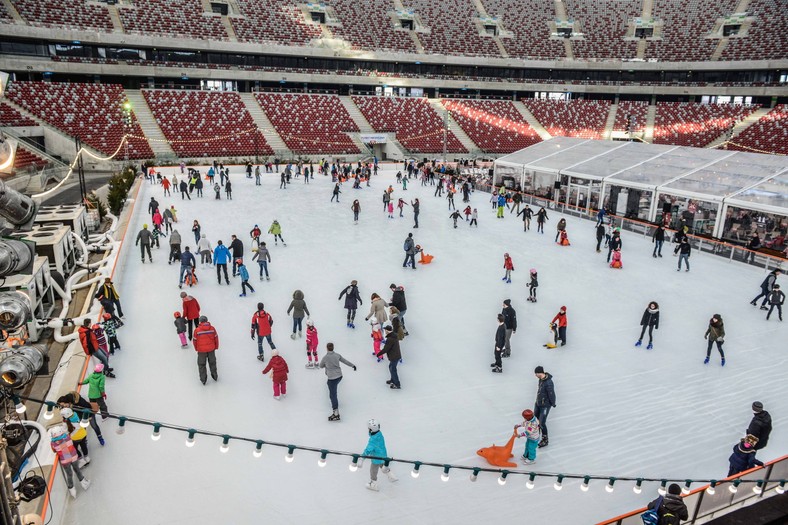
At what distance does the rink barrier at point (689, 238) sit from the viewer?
Answer: 16.3m

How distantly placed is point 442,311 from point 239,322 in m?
4.52

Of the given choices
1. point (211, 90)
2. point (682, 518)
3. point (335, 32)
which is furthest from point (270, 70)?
point (682, 518)

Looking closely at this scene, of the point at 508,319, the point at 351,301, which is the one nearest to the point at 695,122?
the point at 508,319

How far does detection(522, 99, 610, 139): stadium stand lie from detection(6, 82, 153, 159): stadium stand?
3625 centimetres

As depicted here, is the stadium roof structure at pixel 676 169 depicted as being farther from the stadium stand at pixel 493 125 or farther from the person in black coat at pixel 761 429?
the stadium stand at pixel 493 125

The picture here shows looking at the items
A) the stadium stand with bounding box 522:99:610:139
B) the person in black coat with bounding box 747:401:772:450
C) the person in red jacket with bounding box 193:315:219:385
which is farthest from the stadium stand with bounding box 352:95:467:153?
the person in black coat with bounding box 747:401:772:450

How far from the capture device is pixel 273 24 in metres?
50.2

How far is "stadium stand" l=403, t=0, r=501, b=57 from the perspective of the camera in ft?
180

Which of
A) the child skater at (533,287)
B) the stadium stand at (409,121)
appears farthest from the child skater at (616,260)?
the stadium stand at (409,121)

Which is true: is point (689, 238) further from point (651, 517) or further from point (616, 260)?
point (651, 517)

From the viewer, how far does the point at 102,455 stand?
7.04 metres

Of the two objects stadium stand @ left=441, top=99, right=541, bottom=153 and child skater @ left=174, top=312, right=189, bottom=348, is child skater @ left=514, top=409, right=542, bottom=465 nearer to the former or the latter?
child skater @ left=174, top=312, right=189, bottom=348

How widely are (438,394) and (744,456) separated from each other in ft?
13.8

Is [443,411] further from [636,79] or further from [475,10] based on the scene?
[475,10]
